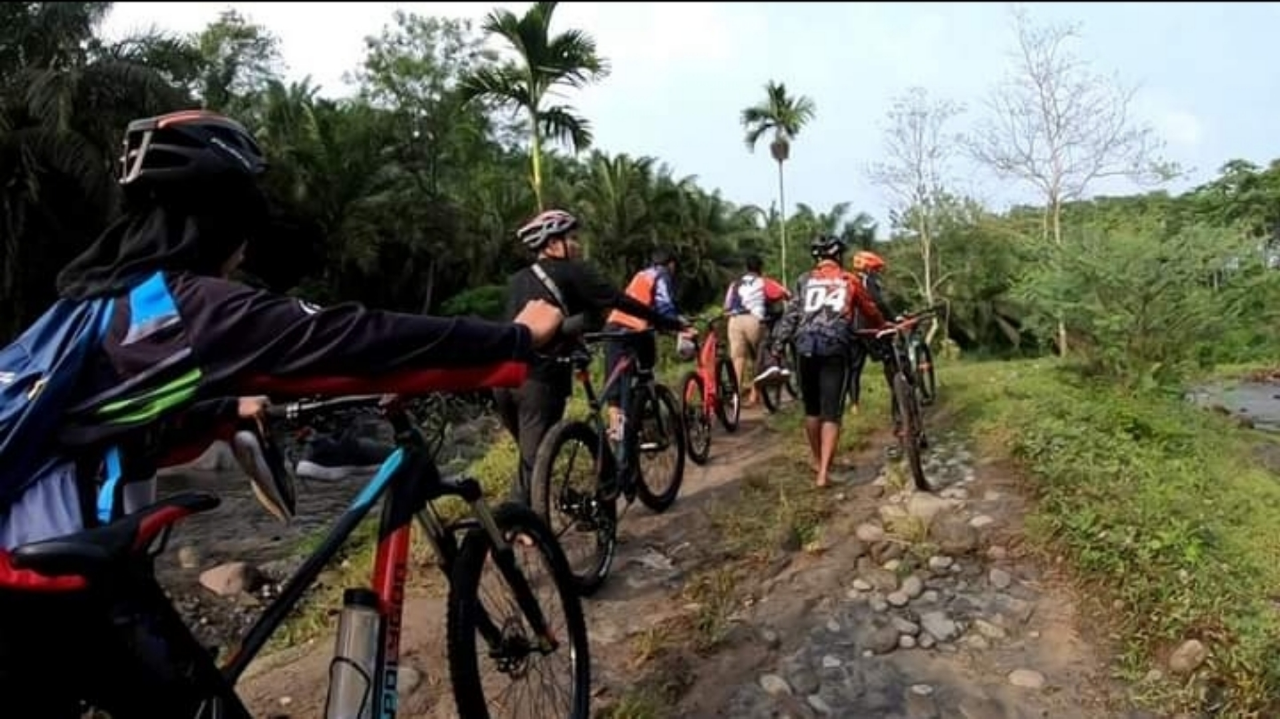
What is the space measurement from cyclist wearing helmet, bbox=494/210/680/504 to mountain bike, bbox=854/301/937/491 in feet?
7.25

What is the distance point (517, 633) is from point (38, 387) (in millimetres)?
1560

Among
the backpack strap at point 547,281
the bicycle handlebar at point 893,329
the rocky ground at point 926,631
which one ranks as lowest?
the rocky ground at point 926,631

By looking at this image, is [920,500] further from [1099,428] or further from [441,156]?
[441,156]

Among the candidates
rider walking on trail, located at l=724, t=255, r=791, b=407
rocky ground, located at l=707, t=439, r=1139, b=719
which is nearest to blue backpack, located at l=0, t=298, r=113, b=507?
rocky ground, located at l=707, t=439, r=1139, b=719

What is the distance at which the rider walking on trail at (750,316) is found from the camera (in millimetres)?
10625

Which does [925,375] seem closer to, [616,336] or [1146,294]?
[1146,294]

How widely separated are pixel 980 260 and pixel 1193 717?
2495 cm

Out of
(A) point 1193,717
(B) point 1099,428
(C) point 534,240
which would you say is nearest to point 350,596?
(C) point 534,240

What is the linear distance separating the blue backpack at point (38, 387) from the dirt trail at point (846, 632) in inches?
91.5

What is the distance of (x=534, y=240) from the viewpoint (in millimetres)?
5070

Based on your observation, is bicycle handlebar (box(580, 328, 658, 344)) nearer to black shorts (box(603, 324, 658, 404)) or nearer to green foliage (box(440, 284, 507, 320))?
black shorts (box(603, 324, 658, 404))

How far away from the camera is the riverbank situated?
13.8 feet

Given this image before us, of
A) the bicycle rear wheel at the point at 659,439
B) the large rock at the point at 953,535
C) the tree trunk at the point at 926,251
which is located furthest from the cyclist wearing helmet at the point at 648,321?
the tree trunk at the point at 926,251

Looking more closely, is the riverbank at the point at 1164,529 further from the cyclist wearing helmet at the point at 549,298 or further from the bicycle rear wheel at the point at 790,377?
the cyclist wearing helmet at the point at 549,298
